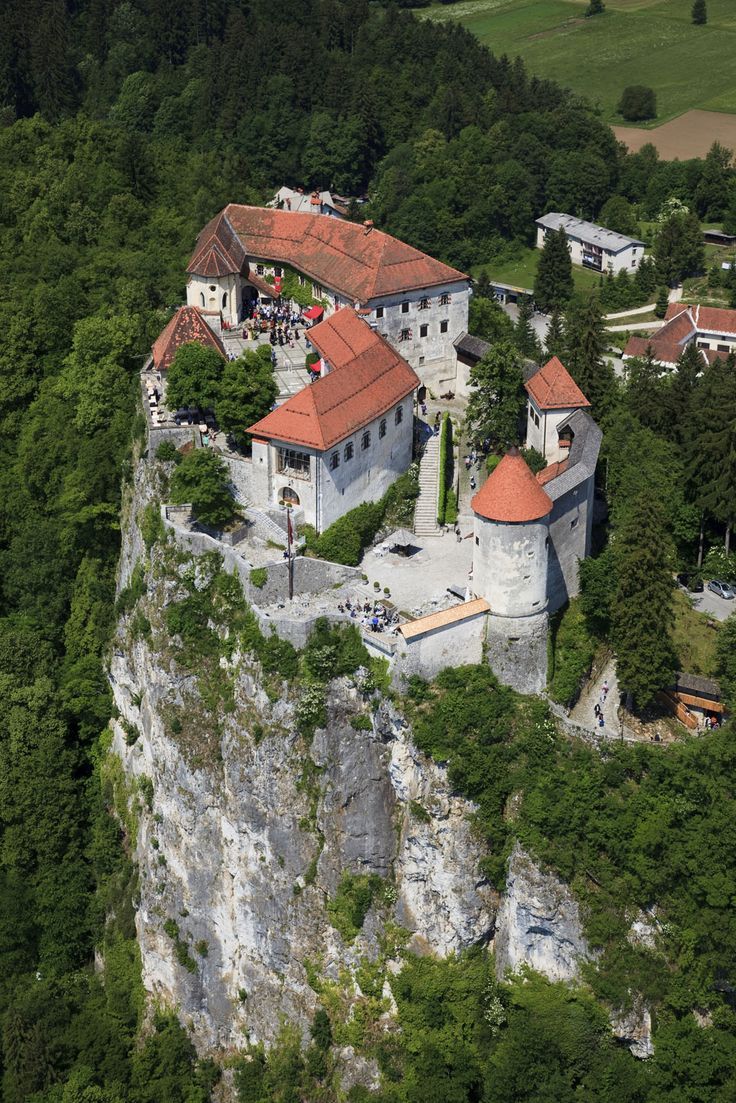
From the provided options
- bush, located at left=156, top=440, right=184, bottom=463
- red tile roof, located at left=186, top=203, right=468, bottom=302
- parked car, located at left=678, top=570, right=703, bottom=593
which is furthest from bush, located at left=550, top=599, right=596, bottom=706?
red tile roof, located at left=186, top=203, right=468, bottom=302

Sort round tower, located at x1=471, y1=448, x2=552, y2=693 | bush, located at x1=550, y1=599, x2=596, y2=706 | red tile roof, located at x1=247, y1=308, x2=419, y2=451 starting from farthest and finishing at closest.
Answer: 1. red tile roof, located at x1=247, y1=308, x2=419, y2=451
2. bush, located at x1=550, y1=599, x2=596, y2=706
3. round tower, located at x1=471, y1=448, x2=552, y2=693

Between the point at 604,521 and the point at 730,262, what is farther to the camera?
the point at 730,262

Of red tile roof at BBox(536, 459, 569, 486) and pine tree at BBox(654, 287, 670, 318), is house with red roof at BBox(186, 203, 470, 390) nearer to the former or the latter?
red tile roof at BBox(536, 459, 569, 486)

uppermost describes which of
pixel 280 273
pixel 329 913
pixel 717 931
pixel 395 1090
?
pixel 280 273

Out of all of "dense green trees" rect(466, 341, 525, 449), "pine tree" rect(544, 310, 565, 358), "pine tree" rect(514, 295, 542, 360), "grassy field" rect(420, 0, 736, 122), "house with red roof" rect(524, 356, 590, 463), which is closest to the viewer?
"house with red roof" rect(524, 356, 590, 463)

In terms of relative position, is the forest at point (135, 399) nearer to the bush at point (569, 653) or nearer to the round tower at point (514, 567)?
the bush at point (569, 653)

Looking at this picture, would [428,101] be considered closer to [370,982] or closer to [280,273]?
[280,273]

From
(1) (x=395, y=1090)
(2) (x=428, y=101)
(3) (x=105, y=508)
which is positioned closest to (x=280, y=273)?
(3) (x=105, y=508)
